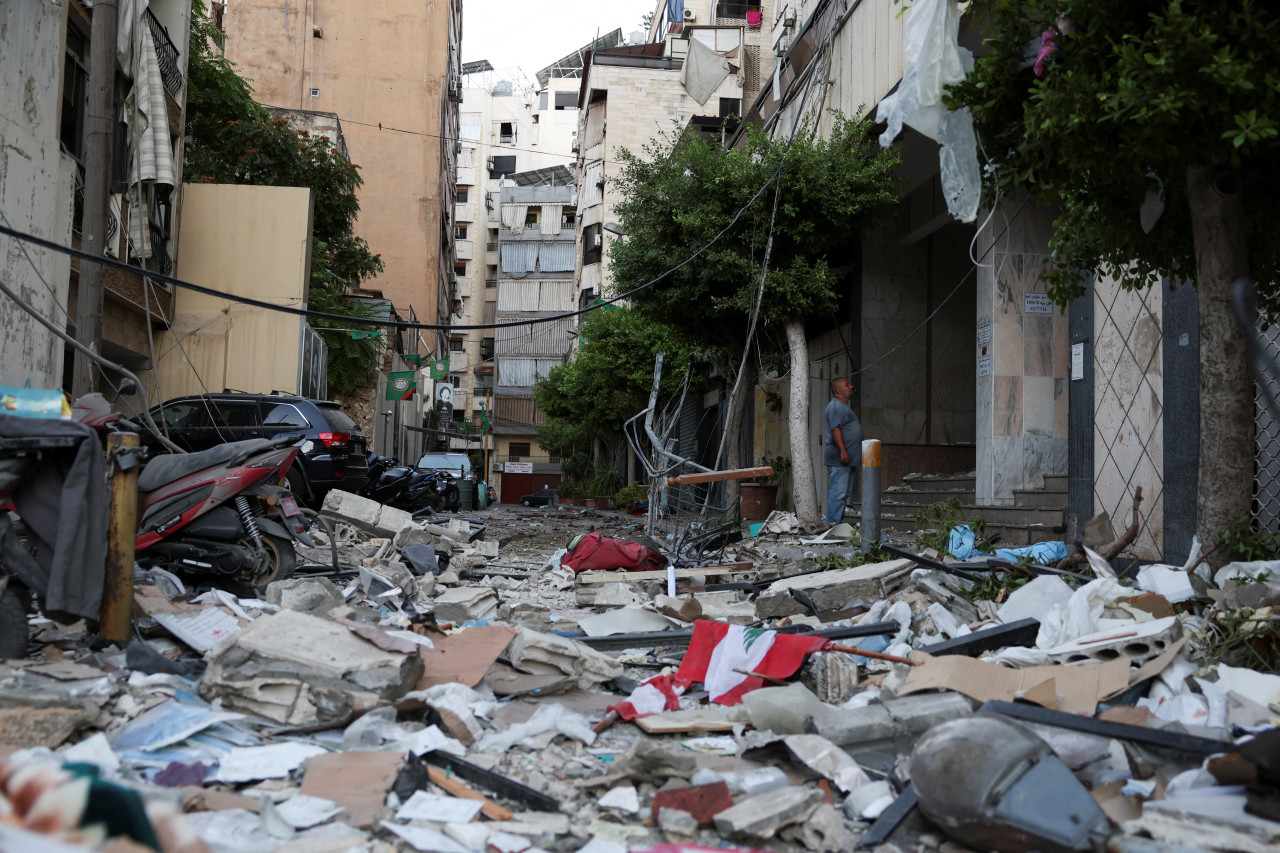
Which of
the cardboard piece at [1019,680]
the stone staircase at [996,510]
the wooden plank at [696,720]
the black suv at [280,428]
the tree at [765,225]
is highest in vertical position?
the tree at [765,225]

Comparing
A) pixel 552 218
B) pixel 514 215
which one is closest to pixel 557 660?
pixel 552 218

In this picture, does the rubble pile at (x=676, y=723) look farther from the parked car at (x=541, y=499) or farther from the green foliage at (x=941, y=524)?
the parked car at (x=541, y=499)

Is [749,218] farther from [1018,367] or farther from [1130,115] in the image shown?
[1130,115]

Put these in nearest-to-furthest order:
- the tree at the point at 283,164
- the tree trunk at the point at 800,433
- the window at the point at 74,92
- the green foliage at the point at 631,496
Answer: the window at the point at 74,92 < the tree trunk at the point at 800,433 < the tree at the point at 283,164 < the green foliage at the point at 631,496

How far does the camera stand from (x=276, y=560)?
22.1ft

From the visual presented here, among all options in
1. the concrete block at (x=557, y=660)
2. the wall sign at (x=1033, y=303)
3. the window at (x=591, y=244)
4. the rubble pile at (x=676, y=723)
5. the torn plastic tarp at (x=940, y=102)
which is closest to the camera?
the rubble pile at (x=676, y=723)

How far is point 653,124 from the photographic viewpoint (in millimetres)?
38219

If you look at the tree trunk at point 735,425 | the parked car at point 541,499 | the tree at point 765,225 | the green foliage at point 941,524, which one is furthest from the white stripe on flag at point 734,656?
the parked car at point 541,499

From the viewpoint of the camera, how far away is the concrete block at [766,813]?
2.88 metres

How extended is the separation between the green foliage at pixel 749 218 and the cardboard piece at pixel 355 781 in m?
10.6

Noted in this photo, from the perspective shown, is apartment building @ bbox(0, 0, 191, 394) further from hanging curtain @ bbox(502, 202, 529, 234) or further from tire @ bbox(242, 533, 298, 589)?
hanging curtain @ bbox(502, 202, 529, 234)

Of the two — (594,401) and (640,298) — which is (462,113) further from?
(640,298)

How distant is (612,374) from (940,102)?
2362 centimetres

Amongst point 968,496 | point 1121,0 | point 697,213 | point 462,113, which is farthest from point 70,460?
point 462,113
